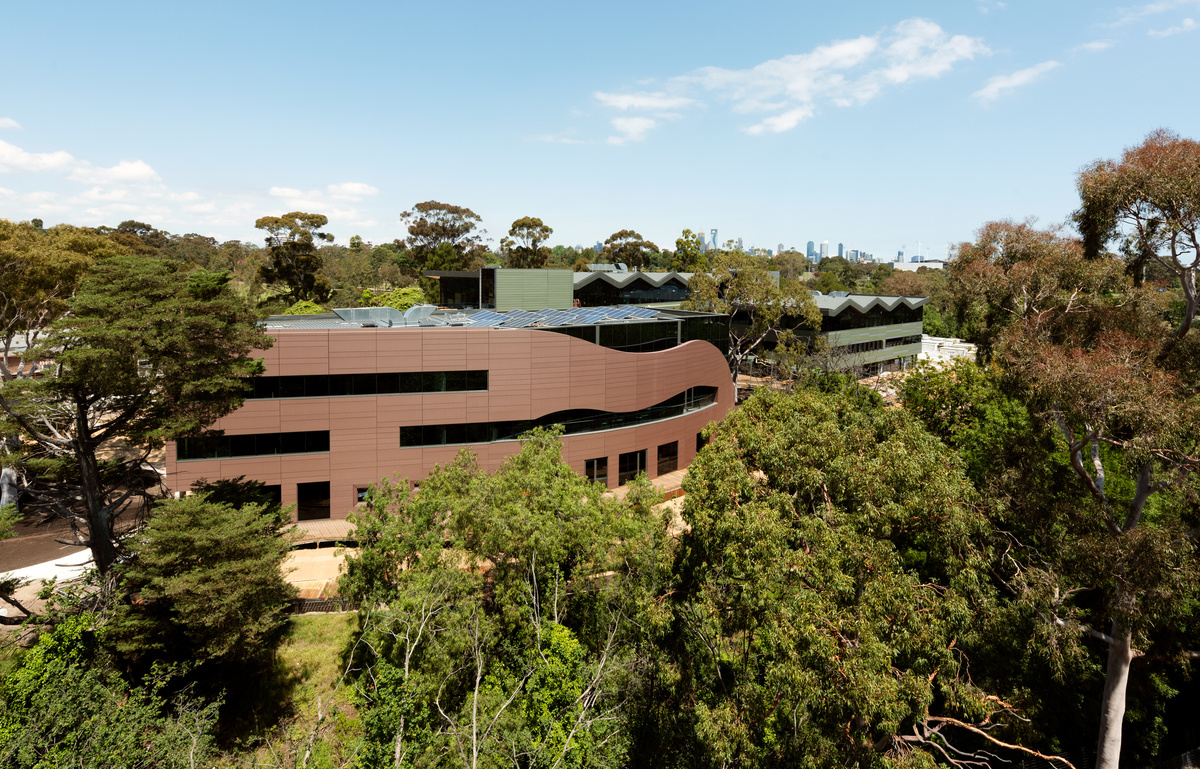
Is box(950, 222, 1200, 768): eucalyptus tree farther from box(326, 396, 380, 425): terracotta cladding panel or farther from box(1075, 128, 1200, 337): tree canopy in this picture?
box(326, 396, 380, 425): terracotta cladding panel

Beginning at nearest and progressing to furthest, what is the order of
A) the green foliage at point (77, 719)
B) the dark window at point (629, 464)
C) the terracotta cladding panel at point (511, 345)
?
1. the green foliage at point (77, 719)
2. the terracotta cladding panel at point (511, 345)
3. the dark window at point (629, 464)

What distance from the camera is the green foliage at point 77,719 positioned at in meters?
12.7

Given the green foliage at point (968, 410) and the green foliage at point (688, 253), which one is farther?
the green foliage at point (688, 253)

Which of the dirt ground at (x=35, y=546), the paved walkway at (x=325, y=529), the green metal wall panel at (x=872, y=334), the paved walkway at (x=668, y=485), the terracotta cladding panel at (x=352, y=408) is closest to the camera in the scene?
the dirt ground at (x=35, y=546)

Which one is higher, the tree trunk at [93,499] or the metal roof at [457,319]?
the metal roof at [457,319]

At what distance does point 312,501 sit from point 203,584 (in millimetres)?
11207

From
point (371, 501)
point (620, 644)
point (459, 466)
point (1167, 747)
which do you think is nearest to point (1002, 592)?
point (1167, 747)

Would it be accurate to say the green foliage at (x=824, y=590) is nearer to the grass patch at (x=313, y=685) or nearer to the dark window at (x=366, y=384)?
the grass patch at (x=313, y=685)

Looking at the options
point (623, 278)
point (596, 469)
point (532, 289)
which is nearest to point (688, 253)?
point (623, 278)

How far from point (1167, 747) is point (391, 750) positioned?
76.6ft

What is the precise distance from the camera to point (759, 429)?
48.7 ft

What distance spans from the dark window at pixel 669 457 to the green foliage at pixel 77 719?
23.8 m

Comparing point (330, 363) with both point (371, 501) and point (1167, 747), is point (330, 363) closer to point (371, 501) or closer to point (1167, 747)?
point (371, 501)

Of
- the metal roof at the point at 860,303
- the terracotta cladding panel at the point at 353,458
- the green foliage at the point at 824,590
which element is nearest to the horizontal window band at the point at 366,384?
the terracotta cladding panel at the point at 353,458
